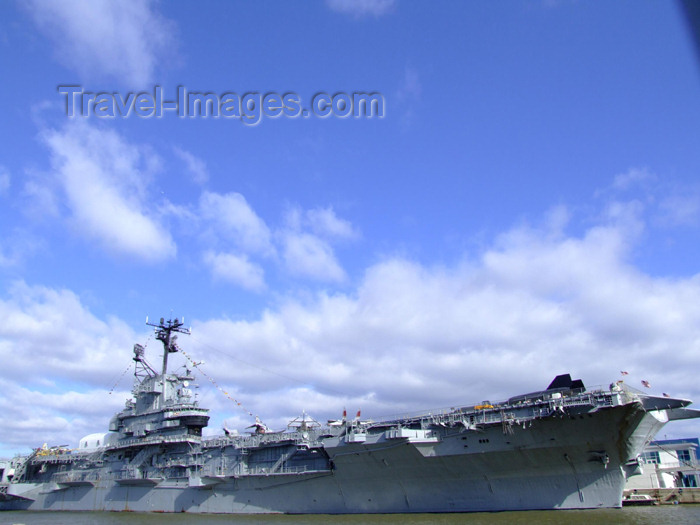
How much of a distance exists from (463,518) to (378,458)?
15.1ft

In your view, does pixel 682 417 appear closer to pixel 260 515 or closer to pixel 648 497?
pixel 648 497

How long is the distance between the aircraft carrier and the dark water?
85 centimetres

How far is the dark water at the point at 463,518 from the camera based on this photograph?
706 inches

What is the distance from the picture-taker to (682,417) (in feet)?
70.1

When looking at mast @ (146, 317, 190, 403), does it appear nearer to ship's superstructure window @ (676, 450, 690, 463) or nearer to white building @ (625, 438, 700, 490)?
white building @ (625, 438, 700, 490)

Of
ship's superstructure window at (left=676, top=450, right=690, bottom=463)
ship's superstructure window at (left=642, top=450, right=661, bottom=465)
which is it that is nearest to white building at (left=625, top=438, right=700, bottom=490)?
ship's superstructure window at (left=642, top=450, right=661, bottom=465)

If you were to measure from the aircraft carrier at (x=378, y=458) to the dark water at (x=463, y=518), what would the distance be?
0.85 meters

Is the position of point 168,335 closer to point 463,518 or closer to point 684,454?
point 463,518

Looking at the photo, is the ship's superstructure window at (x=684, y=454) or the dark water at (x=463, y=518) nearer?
the dark water at (x=463, y=518)

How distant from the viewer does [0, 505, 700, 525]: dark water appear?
58.9ft

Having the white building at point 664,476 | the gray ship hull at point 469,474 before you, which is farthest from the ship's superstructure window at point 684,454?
the gray ship hull at point 469,474

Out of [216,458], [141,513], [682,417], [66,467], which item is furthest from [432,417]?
[66,467]

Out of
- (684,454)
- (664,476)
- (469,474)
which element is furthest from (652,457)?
(469,474)

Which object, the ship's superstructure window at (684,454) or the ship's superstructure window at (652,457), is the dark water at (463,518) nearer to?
the ship's superstructure window at (652,457)
